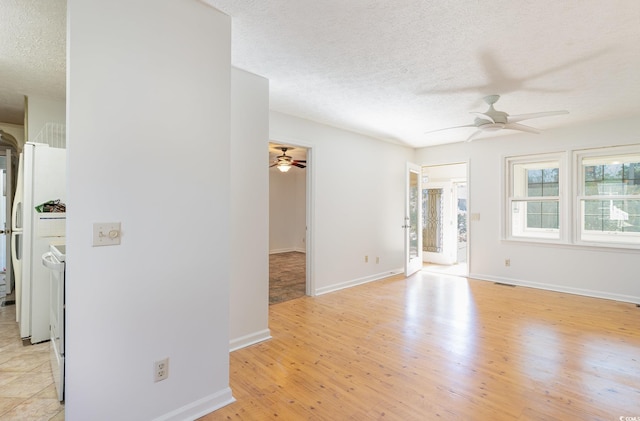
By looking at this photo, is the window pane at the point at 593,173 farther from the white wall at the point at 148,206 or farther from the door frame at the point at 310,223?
the white wall at the point at 148,206

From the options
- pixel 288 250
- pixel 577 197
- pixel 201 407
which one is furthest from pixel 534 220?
pixel 288 250

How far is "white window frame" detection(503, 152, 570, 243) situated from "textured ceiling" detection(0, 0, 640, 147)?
109 centimetres

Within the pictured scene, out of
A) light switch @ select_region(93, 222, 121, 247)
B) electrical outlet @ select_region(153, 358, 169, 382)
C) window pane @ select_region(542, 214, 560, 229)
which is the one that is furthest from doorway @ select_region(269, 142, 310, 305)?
light switch @ select_region(93, 222, 121, 247)

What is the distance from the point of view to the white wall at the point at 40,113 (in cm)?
349

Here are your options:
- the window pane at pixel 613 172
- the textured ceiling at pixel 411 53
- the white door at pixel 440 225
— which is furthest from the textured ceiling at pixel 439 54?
the white door at pixel 440 225

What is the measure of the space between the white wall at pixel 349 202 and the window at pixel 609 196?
2.79m

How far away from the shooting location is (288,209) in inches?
356

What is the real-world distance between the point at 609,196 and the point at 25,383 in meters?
6.87

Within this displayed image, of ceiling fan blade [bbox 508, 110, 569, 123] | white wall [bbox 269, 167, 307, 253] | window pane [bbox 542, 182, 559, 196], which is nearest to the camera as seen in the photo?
ceiling fan blade [bbox 508, 110, 569, 123]

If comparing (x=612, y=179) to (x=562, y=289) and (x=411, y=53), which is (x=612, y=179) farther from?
(x=411, y=53)

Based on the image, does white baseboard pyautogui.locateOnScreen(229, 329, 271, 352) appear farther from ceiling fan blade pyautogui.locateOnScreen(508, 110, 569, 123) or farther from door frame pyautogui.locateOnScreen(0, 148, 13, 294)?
door frame pyautogui.locateOnScreen(0, 148, 13, 294)

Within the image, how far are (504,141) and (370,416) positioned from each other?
511 cm

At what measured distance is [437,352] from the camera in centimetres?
274

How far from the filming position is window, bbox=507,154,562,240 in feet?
16.3
